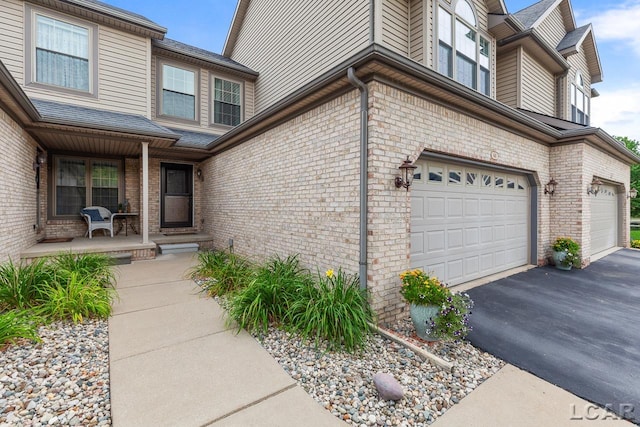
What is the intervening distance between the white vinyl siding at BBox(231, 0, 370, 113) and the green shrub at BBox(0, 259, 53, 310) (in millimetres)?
6308

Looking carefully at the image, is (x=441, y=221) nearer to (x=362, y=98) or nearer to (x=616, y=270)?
(x=362, y=98)

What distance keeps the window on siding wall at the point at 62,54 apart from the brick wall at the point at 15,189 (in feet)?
6.68

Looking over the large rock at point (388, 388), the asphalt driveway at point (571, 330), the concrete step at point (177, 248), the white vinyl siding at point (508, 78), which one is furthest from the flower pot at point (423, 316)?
the white vinyl siding at point (508, 78)

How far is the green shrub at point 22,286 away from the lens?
350 centimetres

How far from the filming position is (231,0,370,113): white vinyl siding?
578 cm

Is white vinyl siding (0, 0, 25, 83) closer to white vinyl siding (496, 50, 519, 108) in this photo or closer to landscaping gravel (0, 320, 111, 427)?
landscaping gravel (0, 320, 111, 427)

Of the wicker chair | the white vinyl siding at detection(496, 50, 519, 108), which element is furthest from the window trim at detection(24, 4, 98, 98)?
the white vinyl siding at detection(496, 50, 519, 108)

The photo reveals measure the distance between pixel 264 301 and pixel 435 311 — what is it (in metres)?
2.05

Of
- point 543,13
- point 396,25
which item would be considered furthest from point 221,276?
point 543,13

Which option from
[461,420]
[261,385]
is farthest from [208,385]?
[461,420]

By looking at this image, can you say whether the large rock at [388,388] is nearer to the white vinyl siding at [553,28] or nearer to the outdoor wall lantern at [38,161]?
the outdoor wall lantern at [38,161]

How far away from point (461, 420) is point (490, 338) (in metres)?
1.61

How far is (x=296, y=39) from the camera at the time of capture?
7348 mm

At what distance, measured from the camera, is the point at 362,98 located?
356 cm
